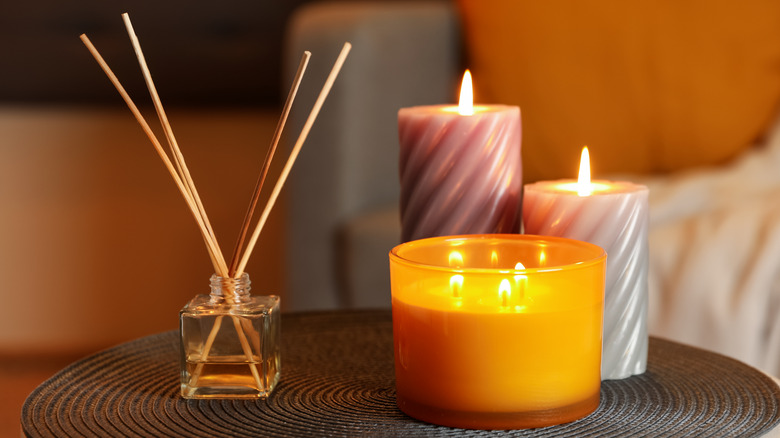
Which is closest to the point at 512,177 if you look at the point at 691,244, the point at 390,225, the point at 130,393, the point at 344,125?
the point at 130,393

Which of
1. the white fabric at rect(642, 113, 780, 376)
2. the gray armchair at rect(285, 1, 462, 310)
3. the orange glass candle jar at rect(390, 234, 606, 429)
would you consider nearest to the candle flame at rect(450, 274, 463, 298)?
the orange glass candle jar at rect(390, 234, 606, 429)

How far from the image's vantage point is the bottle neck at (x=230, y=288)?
63 centimetres

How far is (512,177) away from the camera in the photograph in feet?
2.32

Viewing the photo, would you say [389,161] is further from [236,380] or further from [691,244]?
[236,380]

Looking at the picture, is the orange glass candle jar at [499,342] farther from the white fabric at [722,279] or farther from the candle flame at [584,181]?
the white fabric at [722,279]

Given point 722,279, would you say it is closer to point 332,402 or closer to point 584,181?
point 584,181

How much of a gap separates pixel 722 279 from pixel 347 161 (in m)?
0.62

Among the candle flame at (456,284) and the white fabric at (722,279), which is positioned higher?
the candle flame at (456,284)

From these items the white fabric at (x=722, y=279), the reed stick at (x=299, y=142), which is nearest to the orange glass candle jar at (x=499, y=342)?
the reed stick at (x=299, y=142)

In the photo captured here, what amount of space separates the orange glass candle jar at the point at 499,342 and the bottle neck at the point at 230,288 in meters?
0.12

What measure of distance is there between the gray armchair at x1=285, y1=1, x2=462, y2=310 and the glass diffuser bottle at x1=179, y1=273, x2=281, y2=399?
2.66 feet

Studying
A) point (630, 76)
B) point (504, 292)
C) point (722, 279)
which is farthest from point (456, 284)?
point (630, 76)

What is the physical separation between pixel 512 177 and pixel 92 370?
1.09 feet

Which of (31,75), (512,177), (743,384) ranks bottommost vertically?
(743,384)
